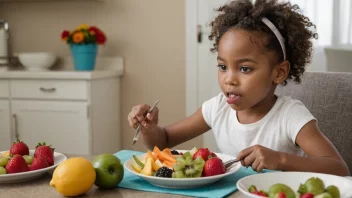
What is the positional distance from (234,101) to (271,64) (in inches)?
6.9

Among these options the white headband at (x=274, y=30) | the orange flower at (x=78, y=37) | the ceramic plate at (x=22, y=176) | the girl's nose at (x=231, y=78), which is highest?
the white headband at (x=274, y=30)

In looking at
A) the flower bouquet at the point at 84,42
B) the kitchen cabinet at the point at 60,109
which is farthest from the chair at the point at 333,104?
the flower bouquet at the point at 84,42

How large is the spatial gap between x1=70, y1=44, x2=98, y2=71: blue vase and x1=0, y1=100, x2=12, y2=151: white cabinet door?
0.52 m

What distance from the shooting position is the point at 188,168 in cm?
114

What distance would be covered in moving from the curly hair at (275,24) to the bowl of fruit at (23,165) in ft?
2.13

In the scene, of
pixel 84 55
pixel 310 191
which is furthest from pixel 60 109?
pixel 310 191

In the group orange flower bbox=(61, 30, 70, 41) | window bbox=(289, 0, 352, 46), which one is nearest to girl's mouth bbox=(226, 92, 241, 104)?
window bbox=(289, 0, 352, 46)

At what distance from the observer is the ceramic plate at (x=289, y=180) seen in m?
1.03

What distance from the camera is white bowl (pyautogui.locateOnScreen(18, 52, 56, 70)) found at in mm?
3434

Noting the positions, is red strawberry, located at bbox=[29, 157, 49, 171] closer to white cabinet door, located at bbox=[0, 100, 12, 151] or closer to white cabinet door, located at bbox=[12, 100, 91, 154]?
white cabinet door, located at bbox=[12, 100, 91, 154]

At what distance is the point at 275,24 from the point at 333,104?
1.34ft

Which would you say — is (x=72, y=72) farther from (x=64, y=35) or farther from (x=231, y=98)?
(x=231, y=98)

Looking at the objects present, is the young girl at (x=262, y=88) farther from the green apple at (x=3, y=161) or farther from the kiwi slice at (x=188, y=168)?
the green apple at (x=3, y=161)

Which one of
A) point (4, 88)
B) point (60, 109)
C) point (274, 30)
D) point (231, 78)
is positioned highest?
point (274, 30)
